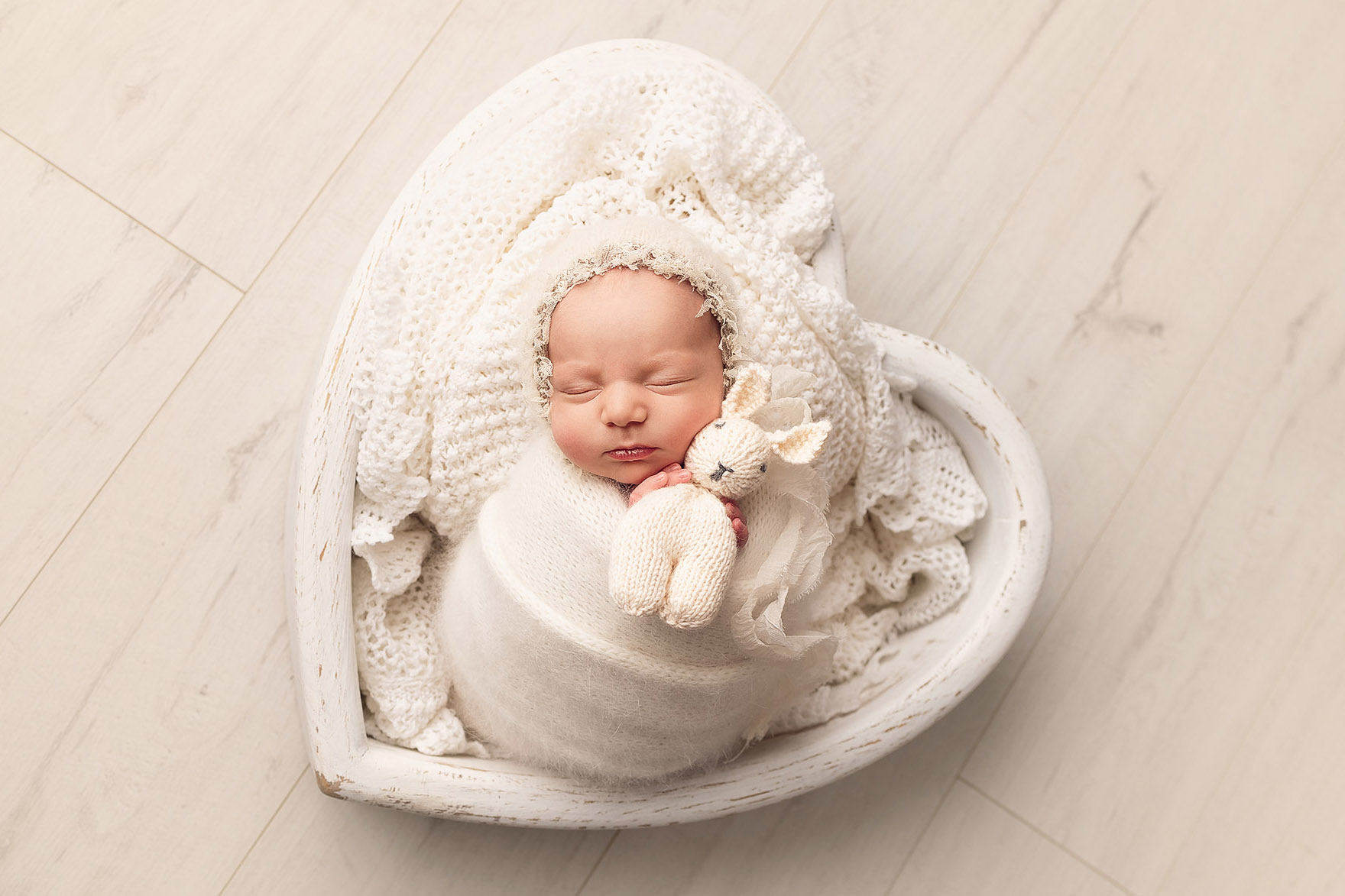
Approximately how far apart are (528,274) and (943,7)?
73cm

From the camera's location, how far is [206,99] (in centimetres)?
115

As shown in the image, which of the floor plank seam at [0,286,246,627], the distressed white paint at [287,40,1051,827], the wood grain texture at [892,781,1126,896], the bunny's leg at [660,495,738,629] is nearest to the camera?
the bunny's leg at [660,495,738,629]

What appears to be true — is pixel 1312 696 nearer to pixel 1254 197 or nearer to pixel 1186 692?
pixel 1186 692

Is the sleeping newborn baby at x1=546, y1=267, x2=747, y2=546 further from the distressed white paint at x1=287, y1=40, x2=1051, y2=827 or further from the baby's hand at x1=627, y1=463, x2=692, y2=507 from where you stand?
the distressed white paint at x1=287, y1=40, x2=1051, y2=827

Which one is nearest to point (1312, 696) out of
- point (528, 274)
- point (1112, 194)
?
point (1112, 194)

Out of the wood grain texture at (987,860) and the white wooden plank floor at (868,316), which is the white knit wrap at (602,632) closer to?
the white wooden plank floor at (868,316)

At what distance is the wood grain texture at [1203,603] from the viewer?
1.23 metres

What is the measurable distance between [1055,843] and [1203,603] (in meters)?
0.37

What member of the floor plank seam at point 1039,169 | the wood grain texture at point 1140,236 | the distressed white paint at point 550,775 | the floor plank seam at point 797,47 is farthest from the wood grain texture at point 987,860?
the floor plank seam at point 797,47

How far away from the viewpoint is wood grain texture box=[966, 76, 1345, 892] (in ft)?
4.03

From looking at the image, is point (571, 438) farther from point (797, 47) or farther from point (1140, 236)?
point (1140, 236)

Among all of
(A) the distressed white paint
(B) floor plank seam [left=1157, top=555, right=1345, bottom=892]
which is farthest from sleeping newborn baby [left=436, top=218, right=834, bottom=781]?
(B) floor plank seam [left=1157, top=555, right=1345, bottom=892]

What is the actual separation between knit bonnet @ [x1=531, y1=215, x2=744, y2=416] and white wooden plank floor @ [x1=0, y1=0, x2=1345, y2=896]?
0.44m

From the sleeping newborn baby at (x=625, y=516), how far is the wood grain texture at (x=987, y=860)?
0.46m
